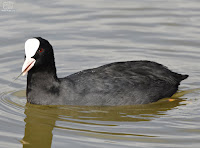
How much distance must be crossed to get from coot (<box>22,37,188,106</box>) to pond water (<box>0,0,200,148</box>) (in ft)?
0.58

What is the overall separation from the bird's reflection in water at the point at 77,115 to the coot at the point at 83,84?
0.11 metres

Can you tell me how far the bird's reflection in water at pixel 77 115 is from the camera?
796cm

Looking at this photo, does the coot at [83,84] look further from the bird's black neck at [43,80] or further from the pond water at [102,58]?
the pond water at [102,58]

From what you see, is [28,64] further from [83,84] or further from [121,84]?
[121,84]

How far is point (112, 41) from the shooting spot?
37.3 ft

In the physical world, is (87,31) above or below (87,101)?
above

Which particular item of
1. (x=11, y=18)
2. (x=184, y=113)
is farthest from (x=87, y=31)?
(x=184, y=113)

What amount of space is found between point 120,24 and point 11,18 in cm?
258

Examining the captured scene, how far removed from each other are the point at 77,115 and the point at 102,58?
8.22 ft

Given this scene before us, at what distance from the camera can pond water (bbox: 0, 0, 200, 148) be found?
7.54 m

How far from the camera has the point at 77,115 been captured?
8297mm

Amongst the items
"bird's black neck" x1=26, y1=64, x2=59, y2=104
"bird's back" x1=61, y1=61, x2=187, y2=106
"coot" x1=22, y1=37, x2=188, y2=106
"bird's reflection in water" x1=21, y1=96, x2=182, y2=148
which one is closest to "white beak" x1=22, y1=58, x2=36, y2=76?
"coot" x1=22, y1=37, x2=188, y2=106

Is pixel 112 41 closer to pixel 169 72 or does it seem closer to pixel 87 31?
pixel 87 31

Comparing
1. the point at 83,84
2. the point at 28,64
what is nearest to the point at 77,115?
the point at 83,84
